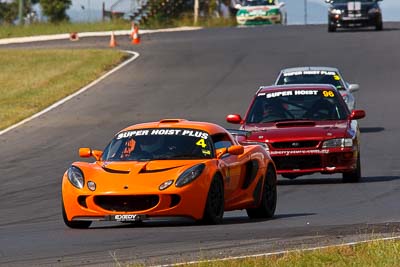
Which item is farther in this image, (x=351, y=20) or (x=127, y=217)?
(x=351, y=20)

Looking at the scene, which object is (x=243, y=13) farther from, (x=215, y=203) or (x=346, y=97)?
(x=215, y=203)

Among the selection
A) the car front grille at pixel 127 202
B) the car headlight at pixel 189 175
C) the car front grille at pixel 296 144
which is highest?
the car headlight at pixel 189 175

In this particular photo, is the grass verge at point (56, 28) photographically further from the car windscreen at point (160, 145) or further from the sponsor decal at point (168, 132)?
the car windscreen at point (160, 145)

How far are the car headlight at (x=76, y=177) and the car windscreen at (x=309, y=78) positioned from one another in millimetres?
13580

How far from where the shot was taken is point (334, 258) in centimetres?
1038

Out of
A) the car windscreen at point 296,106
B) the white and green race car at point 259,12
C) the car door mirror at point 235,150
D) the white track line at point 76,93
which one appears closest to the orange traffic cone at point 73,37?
the white track line at point 76,93

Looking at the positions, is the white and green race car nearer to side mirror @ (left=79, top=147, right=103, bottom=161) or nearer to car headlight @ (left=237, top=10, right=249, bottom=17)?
car headlight @ (left=237, top=10, right=249, bottom=17)

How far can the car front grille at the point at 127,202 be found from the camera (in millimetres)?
13562

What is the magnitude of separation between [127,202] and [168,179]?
1.54ft

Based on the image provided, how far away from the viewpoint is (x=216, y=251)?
444 inches

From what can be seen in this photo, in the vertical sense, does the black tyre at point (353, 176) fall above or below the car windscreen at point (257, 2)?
below

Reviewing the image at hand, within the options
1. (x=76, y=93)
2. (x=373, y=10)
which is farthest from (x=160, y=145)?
(x=373, y=10)

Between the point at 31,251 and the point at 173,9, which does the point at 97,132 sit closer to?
the point at 31,251

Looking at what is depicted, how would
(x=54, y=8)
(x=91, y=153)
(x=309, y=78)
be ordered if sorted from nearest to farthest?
(x=91, y=153) < (x=309, y=78) < (x=54, y=8)
